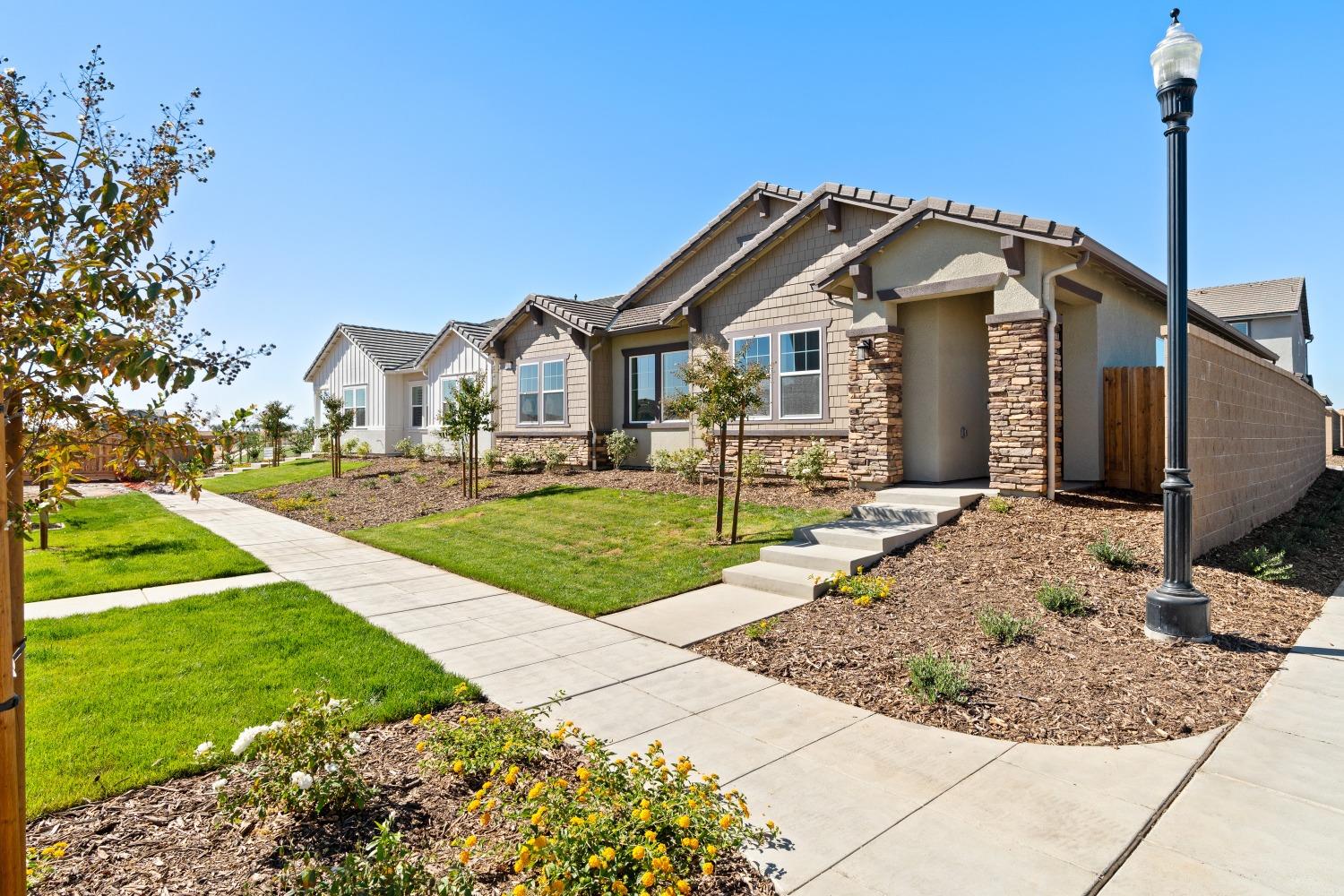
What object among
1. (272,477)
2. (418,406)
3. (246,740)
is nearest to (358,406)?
(418,406)

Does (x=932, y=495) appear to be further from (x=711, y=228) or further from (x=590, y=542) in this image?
(x=711, y=228)

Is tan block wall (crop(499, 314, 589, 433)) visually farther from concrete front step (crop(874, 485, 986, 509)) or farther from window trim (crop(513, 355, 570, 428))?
concrete front step (crop(874, 485, 986, 509))

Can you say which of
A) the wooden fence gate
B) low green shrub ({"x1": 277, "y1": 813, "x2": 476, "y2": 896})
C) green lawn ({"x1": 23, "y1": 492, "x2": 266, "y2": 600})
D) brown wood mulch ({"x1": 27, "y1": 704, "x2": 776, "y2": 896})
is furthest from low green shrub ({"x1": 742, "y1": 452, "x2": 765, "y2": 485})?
low green shrub ({"x1": 277, "y1": 813, "x2": 476, "y2": 896})

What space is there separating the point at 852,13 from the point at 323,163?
7.56m

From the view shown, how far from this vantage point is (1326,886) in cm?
286

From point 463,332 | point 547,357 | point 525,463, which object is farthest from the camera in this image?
point 463,332

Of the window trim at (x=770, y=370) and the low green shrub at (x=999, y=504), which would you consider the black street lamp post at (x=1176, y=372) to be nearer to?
the low green shrub at (x=999, y=504)

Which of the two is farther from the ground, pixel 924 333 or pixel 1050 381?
pixel 924 333

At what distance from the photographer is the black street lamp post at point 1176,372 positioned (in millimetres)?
5770

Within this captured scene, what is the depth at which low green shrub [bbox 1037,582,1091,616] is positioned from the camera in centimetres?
635

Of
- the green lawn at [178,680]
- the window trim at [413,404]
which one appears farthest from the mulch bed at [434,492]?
the green lawn at [178,680]

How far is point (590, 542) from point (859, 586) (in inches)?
173

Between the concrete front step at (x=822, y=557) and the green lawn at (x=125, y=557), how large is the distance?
667cm

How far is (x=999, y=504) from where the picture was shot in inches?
368
